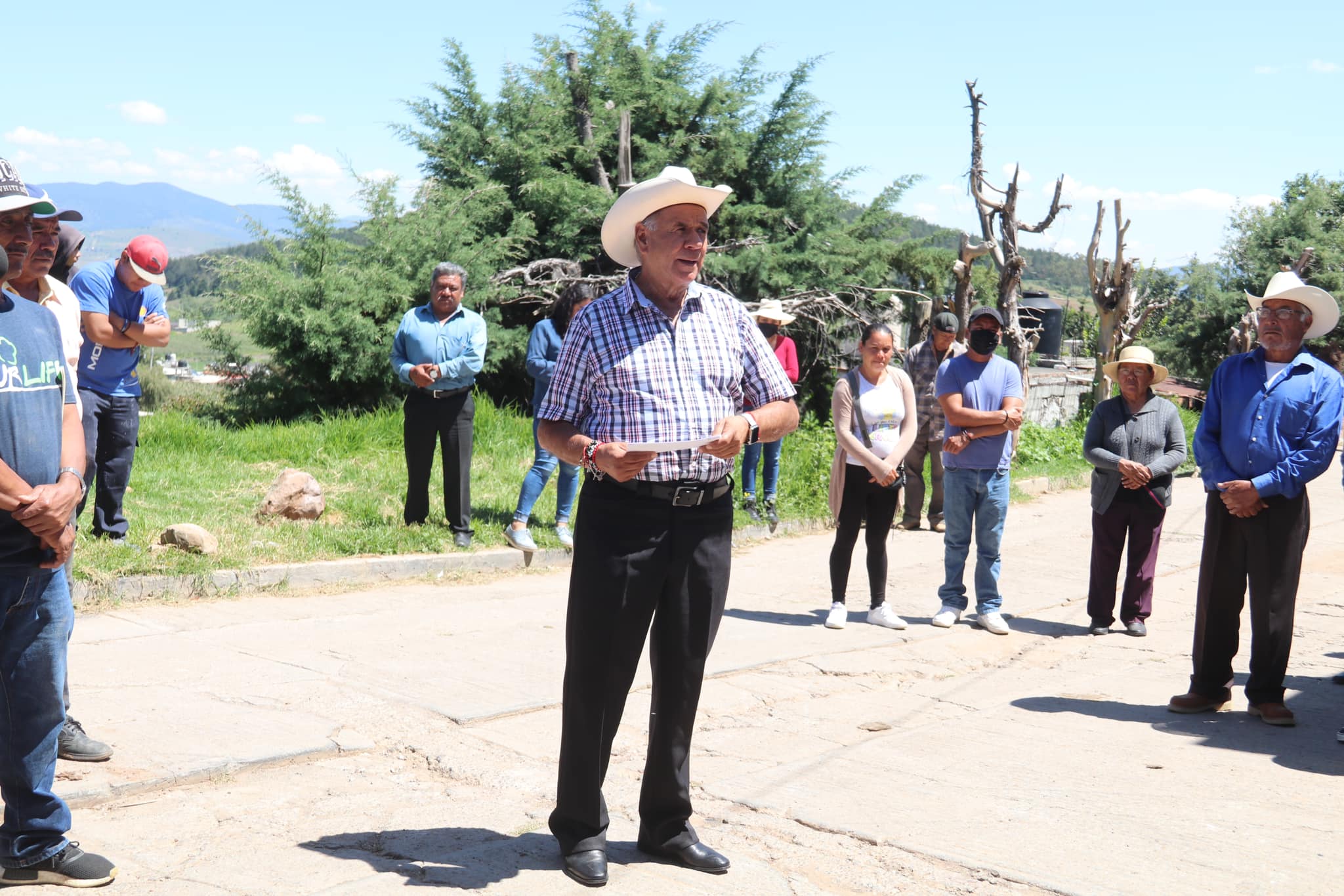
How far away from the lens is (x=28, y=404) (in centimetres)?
358

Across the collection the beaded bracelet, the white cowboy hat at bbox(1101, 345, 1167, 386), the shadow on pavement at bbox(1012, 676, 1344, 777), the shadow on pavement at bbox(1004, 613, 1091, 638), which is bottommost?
the shadow on pavement at bbox(1004, 613, 1091, 638)

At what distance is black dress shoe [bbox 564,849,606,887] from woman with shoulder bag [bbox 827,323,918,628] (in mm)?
4293

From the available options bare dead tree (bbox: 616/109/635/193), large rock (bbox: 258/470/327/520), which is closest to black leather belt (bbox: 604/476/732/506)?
large rock (bbox: 258/470/327/520)

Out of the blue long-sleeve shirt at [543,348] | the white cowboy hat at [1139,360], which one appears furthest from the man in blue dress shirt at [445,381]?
the white cowboy hat at [1139,360]

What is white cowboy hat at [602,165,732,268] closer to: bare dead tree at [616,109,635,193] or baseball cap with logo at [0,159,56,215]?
baseball cap with logo at [0,159,56,215]

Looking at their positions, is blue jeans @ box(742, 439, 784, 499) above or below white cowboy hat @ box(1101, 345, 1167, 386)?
below

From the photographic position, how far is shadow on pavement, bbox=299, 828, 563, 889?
376cm

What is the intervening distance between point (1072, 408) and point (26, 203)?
928 inches

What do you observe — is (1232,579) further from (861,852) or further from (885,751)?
(861,852)

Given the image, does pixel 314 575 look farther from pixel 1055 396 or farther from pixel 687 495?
pixel 1055 396

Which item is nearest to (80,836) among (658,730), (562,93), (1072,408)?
(658,730)

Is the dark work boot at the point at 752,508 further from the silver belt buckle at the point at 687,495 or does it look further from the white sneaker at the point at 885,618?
the silver belt buckle at the point at 687,495

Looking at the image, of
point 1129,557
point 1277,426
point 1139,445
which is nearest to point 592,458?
point 1277,426

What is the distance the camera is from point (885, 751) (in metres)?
5.30
